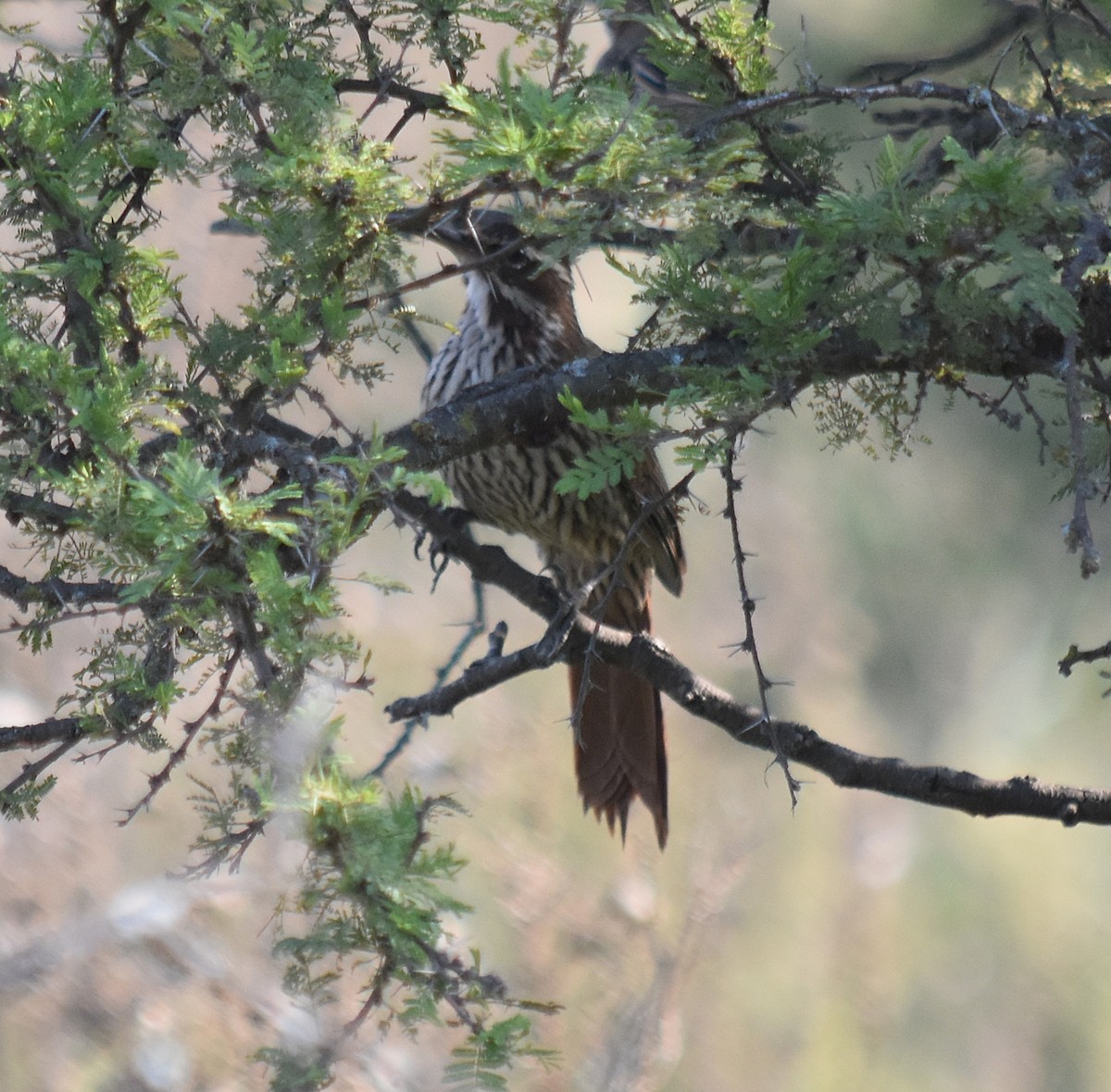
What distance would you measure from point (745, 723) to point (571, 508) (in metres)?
1.01

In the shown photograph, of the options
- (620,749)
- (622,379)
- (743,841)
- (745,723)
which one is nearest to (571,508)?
(620,749)

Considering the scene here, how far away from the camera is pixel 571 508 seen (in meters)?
3.50

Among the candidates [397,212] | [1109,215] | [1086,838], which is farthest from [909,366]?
[1086,838]

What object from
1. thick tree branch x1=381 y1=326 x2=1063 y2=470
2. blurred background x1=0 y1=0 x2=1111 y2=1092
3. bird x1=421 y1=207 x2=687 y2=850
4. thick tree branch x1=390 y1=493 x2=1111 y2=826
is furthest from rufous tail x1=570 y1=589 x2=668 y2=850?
thick tree branch x1=381 y1=326 x2=1063 y2=470

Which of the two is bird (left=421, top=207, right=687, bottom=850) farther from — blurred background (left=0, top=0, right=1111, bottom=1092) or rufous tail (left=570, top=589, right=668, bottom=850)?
blurred background (left=0, top=0, right=1111, bottom=1092)

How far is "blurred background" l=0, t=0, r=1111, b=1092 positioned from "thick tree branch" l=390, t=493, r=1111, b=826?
767mm

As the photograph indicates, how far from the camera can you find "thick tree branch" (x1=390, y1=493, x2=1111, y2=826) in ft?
8.23

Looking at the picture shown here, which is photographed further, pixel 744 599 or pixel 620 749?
pixel 620 749

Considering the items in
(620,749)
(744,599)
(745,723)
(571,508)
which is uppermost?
(571,508)

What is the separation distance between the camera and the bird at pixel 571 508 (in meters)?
3.42

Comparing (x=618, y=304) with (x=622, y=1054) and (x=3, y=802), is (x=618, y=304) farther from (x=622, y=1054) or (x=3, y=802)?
(x=3, y=802)

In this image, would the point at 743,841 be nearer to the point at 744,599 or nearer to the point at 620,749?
the point at 620,749

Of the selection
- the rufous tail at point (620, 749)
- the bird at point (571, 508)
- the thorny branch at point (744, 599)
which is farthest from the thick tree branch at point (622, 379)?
the rufous tail at point (620, 749)

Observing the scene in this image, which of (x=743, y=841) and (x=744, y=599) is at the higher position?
(x=743, y=841)
